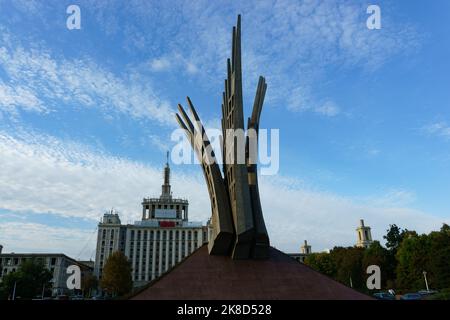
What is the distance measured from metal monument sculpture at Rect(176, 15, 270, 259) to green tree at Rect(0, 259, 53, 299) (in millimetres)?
32293

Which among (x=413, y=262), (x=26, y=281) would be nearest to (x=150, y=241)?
(x=26, y=281)

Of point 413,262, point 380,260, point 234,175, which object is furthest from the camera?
point 380,260

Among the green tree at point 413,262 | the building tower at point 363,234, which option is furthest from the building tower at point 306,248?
the green tree at point 413,262

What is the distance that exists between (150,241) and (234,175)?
211 feet

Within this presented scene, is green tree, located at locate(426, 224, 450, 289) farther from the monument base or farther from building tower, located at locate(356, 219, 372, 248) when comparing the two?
building tower, located at locate(356, 219, 372, 248)

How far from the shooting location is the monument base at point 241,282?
13789 millimetres

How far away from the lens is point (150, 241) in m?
76.6

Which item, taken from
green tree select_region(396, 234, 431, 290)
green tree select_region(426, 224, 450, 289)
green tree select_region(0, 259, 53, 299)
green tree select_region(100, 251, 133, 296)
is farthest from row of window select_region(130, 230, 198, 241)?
green tree select_region(426, 224, 450, 289)

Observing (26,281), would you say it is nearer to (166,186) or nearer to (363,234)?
(166,186)

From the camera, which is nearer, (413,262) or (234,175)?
(234,175)
